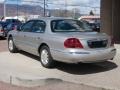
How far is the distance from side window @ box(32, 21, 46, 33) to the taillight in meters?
1.51

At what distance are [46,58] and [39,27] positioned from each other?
1.23m

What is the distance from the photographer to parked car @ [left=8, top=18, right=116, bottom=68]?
9031 millimetres

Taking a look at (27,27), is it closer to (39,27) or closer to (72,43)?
(39,27)

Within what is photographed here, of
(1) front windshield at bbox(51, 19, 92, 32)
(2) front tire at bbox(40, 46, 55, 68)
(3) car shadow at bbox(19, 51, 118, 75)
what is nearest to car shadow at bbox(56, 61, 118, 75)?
(3) car shadow at bbox(19, 51, 118, 75)

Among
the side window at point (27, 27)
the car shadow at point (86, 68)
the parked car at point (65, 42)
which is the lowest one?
the car shadow at point (86, 68)

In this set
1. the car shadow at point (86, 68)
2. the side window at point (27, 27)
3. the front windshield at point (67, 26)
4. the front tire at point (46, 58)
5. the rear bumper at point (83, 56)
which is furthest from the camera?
the side window at point (27, 27)

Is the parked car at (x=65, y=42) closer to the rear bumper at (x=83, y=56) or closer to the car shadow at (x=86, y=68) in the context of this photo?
the rear bumper at (x=83, y=56)

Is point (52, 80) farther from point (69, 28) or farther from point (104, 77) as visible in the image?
point (69, 28)

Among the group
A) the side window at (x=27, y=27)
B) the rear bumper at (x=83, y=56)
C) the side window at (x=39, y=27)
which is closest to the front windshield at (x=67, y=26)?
the side window at (x=39, y=27)

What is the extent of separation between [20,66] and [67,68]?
1513 mm

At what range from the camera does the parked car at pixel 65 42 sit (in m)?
9.03

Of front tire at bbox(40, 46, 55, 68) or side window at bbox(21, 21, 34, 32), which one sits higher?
side window at bbox(21, 21, 34, 32)

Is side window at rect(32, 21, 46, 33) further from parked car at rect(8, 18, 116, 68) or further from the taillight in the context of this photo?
the taillight

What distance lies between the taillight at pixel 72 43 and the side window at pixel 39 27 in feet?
4.96
